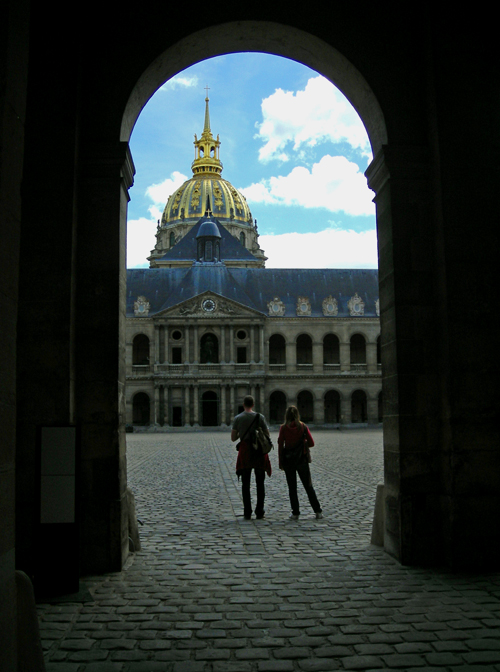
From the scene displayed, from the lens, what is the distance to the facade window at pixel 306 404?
5953cm

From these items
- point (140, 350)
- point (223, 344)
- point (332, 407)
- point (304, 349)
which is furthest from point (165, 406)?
point (332, 407)

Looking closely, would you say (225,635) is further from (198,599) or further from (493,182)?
(493,182)

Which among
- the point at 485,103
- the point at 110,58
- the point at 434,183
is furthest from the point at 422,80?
the point at 110,58

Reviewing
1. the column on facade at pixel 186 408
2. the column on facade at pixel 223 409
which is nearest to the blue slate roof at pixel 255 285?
the column on facade at pixel 186 408

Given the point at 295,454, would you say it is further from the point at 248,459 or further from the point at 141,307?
the point at 141,307

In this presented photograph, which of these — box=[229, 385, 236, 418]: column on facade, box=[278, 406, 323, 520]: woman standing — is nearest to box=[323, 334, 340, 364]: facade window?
box=[229, 385, 236, 418]: column on facade

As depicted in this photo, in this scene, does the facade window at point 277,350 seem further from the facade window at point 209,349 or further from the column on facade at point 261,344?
the facade window at point 209,349

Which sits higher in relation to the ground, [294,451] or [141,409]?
[141,409]

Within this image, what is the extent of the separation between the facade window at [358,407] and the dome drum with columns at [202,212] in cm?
3705

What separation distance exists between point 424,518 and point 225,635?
8.70 feet

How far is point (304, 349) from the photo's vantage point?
200 feet

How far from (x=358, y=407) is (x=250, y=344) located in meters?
12.5

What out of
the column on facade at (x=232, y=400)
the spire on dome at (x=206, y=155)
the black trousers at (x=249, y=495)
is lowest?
the black trousers at (x=249, y=495)

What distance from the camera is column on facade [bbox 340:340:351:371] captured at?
5834 centimetres
